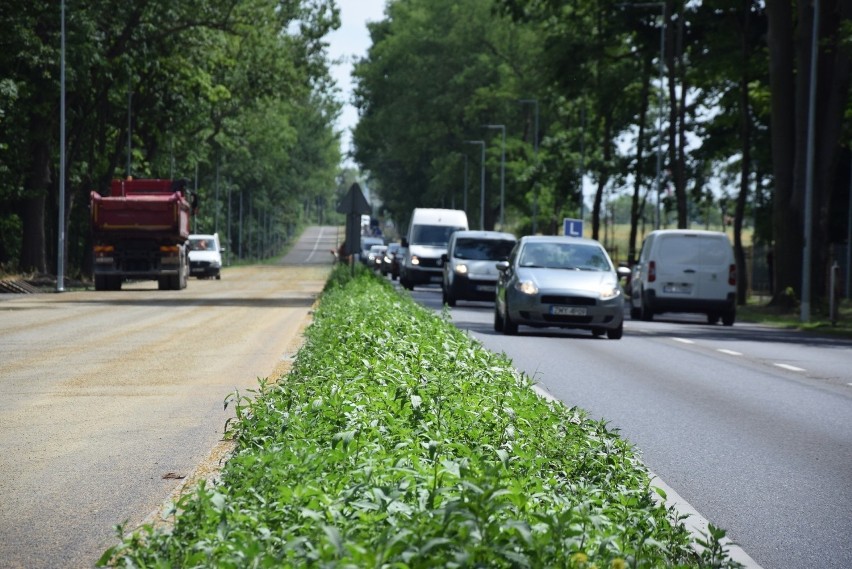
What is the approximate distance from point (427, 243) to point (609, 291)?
89.8 ft

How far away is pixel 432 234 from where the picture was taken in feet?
171

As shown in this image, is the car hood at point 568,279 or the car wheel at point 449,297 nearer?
the car hood at point 568,279

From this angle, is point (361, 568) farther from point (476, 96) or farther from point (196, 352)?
point (476, 96)

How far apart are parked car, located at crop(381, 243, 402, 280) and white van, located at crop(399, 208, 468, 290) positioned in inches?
472

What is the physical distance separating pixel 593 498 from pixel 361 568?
8.72 feet

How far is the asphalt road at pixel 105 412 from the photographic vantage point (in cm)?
765

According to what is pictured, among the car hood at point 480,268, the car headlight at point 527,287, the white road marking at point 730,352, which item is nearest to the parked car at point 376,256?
the car hood at point 480,268

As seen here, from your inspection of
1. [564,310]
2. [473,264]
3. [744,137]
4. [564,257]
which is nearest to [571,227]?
[744,137]

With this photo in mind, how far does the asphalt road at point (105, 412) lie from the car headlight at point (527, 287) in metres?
3.48

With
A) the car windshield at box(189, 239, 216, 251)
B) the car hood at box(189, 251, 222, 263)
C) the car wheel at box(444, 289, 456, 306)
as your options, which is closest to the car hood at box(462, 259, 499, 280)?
the car wheel at box(444, 289, 456, 306)

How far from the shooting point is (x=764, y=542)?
754 centimetres

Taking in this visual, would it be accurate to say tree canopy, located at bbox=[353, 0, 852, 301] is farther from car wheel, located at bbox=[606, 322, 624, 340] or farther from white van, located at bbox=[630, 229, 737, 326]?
car wheel, located at bbox=[606, 322, 624, 340]

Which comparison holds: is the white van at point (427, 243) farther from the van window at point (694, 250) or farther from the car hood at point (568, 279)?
the car hood at point (568, 279)

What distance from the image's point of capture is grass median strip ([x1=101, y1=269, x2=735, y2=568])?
4668 mm
